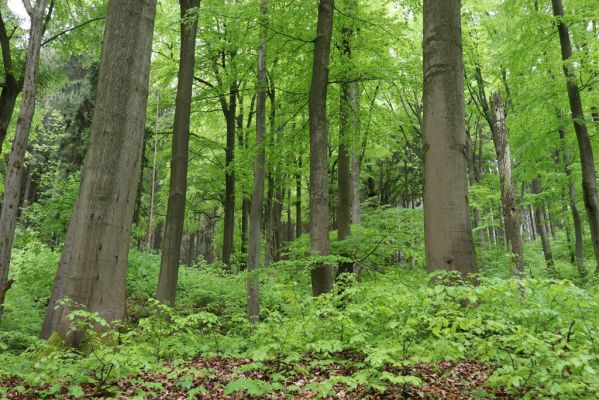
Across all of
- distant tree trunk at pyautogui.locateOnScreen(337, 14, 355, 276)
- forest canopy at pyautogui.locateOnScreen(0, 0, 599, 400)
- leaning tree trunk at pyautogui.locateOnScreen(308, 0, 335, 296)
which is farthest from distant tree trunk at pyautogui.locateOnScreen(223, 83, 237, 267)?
leaning tree trunk at pyautogui.locateOnScreen(308, 0, 335, 296)

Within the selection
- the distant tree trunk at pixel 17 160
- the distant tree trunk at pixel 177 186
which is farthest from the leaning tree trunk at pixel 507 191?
the distant tree trunk at pixel 17 160

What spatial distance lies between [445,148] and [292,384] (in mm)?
3261

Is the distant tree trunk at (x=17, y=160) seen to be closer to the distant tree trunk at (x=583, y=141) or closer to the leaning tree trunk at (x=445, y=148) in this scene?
the leaning tree trunk at (x=445, y=148)

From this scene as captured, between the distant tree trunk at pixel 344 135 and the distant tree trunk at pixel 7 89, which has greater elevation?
the distant tree trunk at pixel 7 89

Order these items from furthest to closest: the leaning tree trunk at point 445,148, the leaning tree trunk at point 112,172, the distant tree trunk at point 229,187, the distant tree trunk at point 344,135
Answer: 1. the distant tree trunk at point 229,187
2. the distant tree trunk at point 344,135
3. the leaning tree trunk at point 112,172
4. the leaning tree trunk at point 445,148

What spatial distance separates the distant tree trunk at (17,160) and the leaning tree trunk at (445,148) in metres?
8.58

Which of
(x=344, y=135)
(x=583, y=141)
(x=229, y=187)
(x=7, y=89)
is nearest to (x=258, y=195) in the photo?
(x=344, y=135)

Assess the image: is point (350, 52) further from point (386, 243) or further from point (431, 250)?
point (431, 250)

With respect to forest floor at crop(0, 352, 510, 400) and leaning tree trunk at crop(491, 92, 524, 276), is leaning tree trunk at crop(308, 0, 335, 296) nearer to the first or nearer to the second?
forest floor at crop(0, 352, 510, 400)

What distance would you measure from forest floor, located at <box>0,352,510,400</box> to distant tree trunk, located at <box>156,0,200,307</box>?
4.03 m

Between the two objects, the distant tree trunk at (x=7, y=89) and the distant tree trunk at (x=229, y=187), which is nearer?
the distant tree trunk at (x=7, y=89)

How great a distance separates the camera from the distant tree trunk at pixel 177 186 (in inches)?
323

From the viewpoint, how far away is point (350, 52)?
10398 mm

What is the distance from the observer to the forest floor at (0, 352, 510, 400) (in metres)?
3.34
